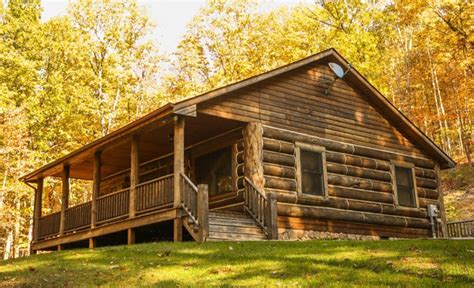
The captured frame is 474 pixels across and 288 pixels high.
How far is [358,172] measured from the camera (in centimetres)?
2069

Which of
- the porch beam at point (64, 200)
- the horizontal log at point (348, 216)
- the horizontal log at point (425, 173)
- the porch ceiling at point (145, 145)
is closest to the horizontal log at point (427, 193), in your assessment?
the horizontal log at point (425, 173)

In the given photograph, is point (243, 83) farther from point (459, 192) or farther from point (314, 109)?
point (459, 192)

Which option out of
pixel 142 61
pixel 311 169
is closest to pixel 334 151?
pixel 311 169

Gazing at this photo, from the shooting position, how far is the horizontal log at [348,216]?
59.8ft

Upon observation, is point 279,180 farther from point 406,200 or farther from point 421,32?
point 421,32

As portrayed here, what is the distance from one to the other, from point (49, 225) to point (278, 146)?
10.9 metres

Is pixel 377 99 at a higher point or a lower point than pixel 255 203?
higher

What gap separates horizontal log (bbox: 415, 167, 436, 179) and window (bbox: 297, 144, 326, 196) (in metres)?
5.19

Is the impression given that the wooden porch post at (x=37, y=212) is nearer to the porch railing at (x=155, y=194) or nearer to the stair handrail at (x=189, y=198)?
the porch railing at (x=155, y=194)

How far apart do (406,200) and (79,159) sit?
41.3ft

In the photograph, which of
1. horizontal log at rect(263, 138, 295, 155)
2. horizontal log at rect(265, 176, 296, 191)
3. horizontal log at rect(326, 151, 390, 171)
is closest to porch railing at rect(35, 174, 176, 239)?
horizontal log at rect(265, 176, 296, 191)

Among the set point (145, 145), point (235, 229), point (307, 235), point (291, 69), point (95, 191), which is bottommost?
point (235, 229)

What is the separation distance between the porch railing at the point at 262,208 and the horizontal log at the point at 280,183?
0.62 meters

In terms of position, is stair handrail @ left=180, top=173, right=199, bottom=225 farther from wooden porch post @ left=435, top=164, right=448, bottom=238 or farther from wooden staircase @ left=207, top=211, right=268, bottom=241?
wooden porch post @ left=435, top=164, right=448, bottom=238
